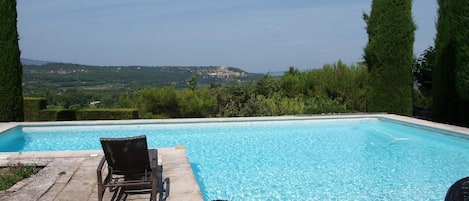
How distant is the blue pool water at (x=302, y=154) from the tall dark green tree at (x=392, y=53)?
38.8 inches

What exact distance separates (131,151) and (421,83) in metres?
12.0

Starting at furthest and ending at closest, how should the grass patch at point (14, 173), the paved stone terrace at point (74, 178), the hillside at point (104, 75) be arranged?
the hillside at point (104, 75), the grass patch at point (14, 173), the paved stone terrace at point (74, 178)

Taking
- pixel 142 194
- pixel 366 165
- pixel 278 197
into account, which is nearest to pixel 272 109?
pixel 366 165

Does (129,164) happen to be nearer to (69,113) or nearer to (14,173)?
(14,173)

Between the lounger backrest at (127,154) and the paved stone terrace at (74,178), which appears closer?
the lounger backrest at (127,154)

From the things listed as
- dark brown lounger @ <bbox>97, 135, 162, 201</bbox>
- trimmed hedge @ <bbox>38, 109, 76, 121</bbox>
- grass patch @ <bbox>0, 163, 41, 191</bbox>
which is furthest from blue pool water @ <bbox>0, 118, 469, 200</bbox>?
grass patch @ <bbox>0, 163, 41, 191</bbox>

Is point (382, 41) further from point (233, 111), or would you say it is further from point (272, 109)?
point (233, 111)

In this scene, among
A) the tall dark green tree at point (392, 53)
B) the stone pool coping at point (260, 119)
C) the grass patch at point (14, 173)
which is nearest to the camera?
the grass patch at point (14, 173)

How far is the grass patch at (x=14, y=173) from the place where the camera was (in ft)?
17.1

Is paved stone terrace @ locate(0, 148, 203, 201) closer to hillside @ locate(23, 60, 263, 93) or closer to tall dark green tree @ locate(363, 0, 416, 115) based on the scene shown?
tall dark green tree @ locate(363, 0, 416, 115)

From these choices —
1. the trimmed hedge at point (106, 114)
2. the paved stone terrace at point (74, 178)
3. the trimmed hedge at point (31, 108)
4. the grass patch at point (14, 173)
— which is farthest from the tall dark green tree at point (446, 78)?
the trimmed hedge at point (31, 108)

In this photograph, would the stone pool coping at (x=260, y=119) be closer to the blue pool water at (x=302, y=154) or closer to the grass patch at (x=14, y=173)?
the blue pool water at (x=302, y=154)

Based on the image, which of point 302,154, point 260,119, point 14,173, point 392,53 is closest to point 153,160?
point 14,173

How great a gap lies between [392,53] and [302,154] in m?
5.50
